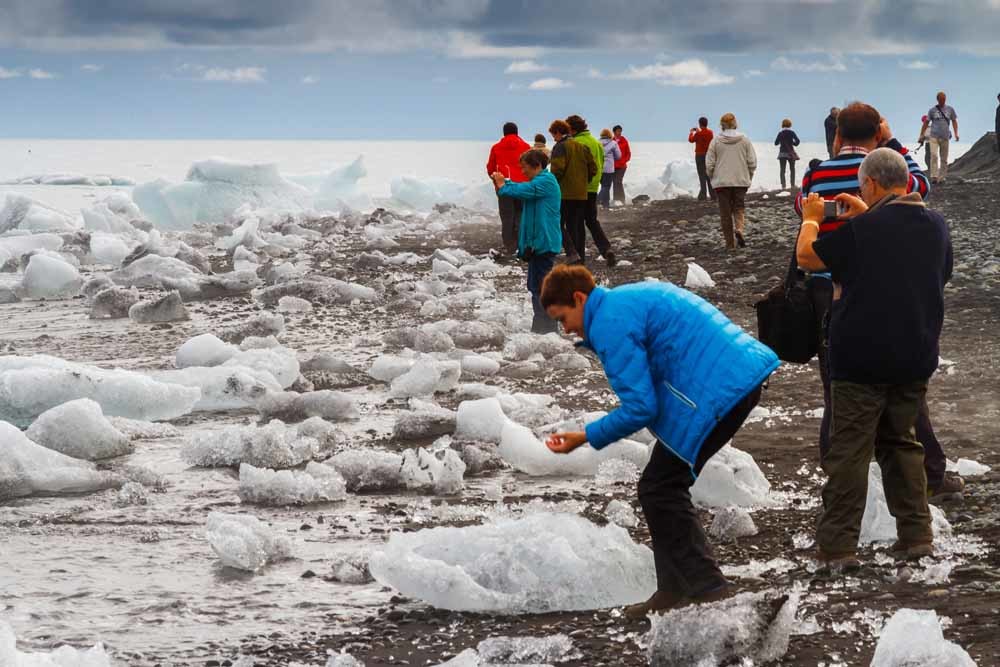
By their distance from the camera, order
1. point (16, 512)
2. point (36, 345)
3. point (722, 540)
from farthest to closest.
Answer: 1. point (36, 345)
2. point (16, 512)
3. point (722, 540)

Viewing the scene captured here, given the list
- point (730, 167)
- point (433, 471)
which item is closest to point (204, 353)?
point (433, 471)

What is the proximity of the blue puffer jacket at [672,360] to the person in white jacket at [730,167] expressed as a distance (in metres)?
10.1

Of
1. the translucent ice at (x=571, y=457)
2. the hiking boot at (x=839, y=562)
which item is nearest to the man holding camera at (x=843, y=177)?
the hiking boot at (x=839, y=562)

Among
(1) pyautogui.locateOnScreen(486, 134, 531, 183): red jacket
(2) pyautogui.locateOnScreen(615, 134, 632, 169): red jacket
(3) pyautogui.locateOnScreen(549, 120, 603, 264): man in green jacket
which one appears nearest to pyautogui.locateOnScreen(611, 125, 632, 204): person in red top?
(2) pyautogui.locateOnScreen(615, 134, 632, 169): red jacket

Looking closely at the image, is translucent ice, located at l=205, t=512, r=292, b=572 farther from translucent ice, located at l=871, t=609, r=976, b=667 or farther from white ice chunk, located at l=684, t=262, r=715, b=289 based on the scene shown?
white ice chunk, located at l=684, t=262, r=715, b=289

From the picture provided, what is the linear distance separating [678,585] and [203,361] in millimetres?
5905

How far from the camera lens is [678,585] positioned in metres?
4.29

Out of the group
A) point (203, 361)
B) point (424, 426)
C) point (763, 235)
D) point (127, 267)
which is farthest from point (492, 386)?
point (127, 267)

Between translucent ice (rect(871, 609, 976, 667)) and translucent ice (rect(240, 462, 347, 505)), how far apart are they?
3115 millimetres

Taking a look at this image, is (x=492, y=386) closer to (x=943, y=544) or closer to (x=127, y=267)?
(x=943, y=544)

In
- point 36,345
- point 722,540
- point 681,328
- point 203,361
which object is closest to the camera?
point 681,328

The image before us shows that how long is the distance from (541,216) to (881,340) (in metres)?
5.27

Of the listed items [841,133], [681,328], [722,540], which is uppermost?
[841,133]

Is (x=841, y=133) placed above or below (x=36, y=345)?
above
